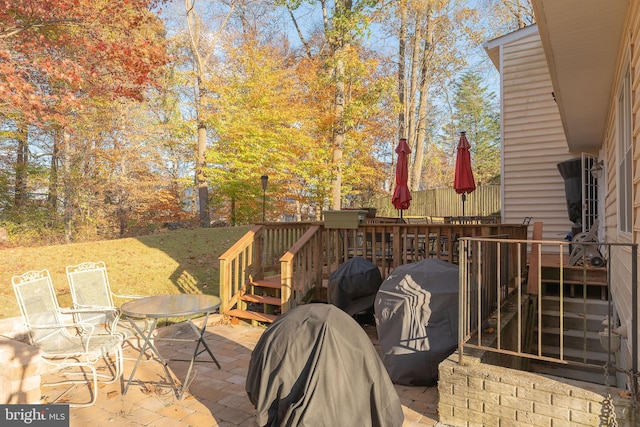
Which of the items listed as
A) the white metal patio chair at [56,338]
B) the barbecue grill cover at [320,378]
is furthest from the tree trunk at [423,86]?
the barbecue grill cover at [320,378]

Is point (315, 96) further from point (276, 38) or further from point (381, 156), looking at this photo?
point (381, 156)

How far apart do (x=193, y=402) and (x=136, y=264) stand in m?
5.95

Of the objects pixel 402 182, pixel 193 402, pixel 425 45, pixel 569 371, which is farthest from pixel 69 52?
pixel 425 45

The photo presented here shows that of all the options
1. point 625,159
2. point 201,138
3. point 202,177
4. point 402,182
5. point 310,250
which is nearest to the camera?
point 625,159

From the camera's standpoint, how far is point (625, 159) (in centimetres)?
371

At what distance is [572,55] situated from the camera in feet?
12.1

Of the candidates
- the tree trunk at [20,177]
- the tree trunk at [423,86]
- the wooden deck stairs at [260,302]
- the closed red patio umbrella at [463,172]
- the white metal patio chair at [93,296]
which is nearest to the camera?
the white metal patio chair at [93,296]

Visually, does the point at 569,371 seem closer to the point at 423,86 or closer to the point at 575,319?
the point at 575,319

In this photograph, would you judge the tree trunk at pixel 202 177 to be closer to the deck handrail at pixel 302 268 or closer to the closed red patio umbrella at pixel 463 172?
the closed red patio umbrella at pixel 463 172

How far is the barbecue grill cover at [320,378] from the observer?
246 centimetres

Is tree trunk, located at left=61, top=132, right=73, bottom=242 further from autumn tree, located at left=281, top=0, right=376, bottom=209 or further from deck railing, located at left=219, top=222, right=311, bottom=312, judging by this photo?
deck railing, located at left=219, top=222, right=311, bottom=312

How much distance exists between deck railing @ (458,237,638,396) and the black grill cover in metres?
1.45

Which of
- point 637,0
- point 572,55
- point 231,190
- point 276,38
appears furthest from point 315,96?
point 637,0

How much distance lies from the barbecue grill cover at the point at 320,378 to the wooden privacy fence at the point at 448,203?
645 inches
